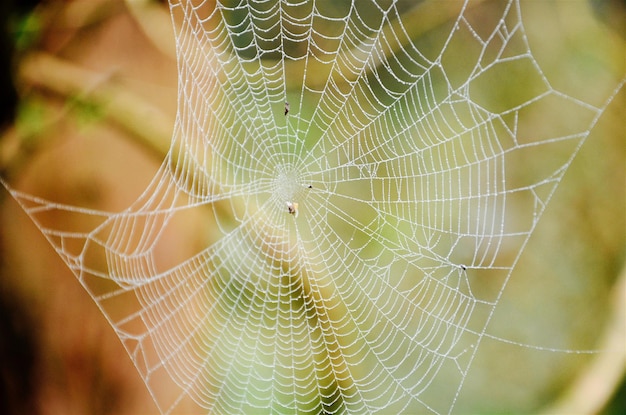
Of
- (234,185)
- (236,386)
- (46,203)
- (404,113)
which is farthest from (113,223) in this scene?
(404,113)

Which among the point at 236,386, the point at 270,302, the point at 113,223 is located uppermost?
the point at 113,223

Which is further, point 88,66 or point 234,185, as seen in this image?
point 234,185

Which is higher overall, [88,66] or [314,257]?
[88,66]

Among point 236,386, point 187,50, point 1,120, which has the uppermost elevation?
point 187,50

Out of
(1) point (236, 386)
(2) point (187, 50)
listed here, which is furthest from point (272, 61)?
(1) point (236, 386)

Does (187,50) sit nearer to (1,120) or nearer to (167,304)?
(1,120)

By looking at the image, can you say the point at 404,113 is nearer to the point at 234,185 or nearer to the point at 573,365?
the point at 234,185
